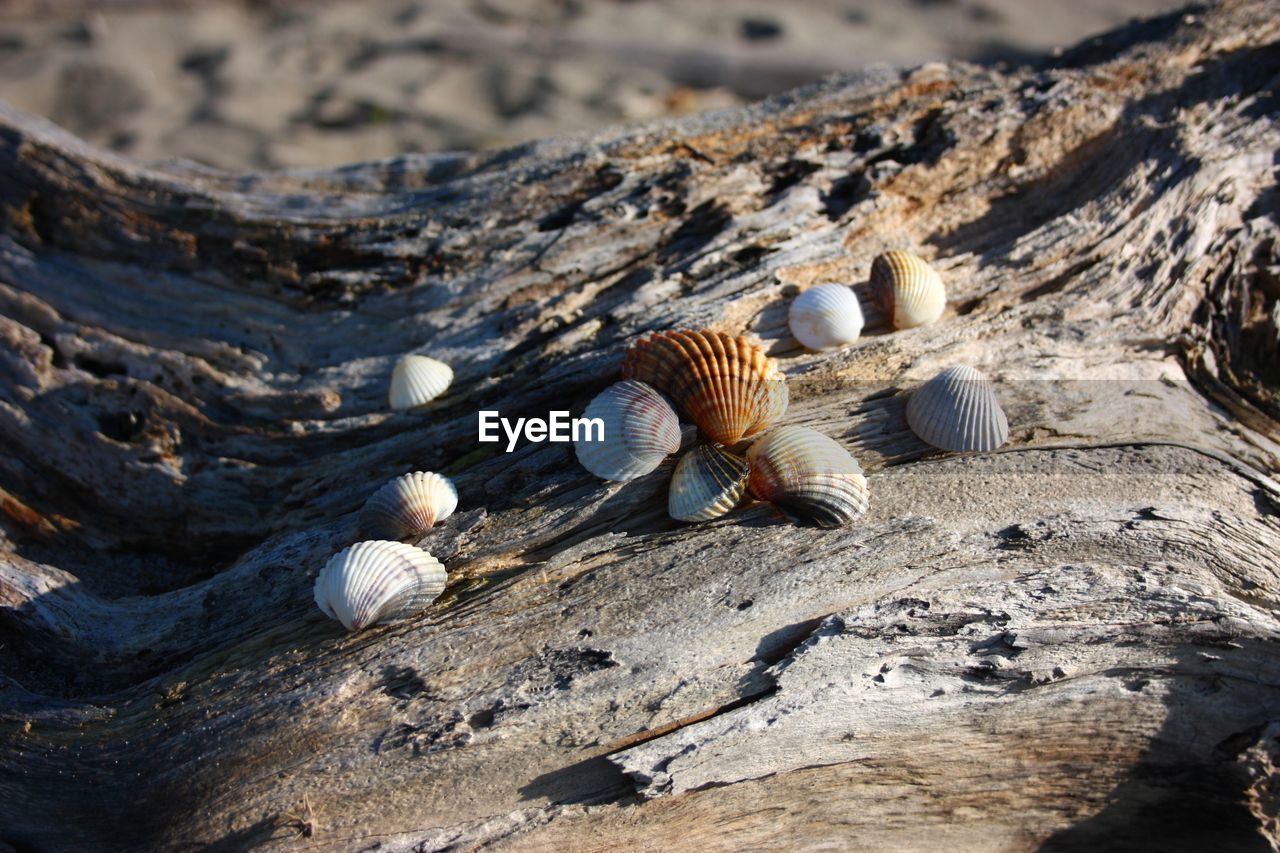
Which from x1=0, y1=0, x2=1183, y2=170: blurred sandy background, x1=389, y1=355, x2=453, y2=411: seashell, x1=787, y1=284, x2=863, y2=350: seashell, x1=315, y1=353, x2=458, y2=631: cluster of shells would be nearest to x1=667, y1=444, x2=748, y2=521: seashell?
x1=787, y1=284, x2=863, y2=350: seashell

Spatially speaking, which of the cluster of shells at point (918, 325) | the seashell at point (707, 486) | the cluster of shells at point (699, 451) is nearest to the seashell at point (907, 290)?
the cluster of shells at point (918, 325)

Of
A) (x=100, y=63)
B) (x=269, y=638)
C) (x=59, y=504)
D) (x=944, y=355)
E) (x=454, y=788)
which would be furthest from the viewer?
(x=100, y=63)

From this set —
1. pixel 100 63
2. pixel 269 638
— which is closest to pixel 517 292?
pixel 269 638

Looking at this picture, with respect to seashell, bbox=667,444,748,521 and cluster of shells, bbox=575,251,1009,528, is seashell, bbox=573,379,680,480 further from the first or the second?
seashell, bbox=667,444,748,521

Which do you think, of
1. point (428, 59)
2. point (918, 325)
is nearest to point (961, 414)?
point (918, 325)

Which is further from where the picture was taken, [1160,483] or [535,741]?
[1160,483]

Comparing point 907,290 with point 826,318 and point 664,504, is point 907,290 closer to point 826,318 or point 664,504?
point 826,318

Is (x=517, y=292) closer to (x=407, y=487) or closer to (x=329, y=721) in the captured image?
(x=407, y=487)

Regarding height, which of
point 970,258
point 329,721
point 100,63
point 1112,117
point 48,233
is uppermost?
point 100,63
